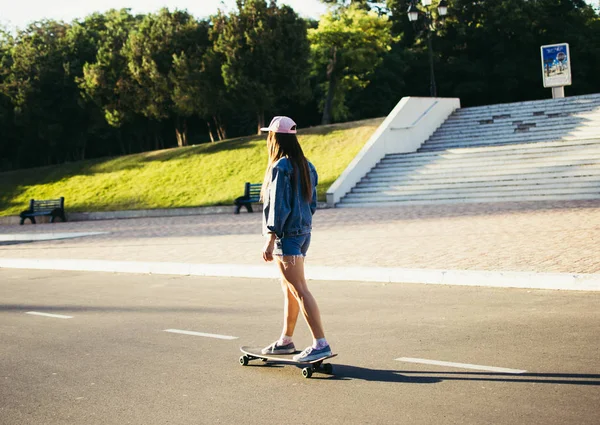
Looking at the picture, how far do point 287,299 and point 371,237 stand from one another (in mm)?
9049

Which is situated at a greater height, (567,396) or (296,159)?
(296,159)

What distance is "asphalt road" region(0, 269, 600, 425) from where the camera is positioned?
193 inches

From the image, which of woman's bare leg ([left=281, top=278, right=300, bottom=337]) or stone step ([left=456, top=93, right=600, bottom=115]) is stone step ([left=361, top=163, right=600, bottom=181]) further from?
woman's bare leg ([left=281, top=278, right=300, bottom=337])

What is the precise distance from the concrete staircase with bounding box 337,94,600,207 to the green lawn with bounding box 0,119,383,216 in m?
3.28

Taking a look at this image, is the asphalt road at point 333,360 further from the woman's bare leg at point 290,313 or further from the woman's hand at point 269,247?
the woman's hand at point 269,247

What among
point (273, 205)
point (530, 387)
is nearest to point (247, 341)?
point (273, 205)

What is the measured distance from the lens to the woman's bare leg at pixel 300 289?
5812mm

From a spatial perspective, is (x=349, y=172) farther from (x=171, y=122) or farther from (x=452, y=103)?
(x=171, y=122)

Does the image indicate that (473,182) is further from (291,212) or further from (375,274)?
(291,212)

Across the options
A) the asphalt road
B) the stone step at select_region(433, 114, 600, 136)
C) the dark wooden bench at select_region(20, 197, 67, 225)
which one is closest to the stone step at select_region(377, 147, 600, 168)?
the stone step at select_region(433, 114, 600, 136)

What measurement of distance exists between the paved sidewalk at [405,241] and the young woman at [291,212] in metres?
4.61

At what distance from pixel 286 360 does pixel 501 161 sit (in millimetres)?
20181

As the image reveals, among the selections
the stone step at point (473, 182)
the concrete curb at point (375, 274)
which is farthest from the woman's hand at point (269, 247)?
the stone step at point (473, 182)

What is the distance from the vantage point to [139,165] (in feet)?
129
